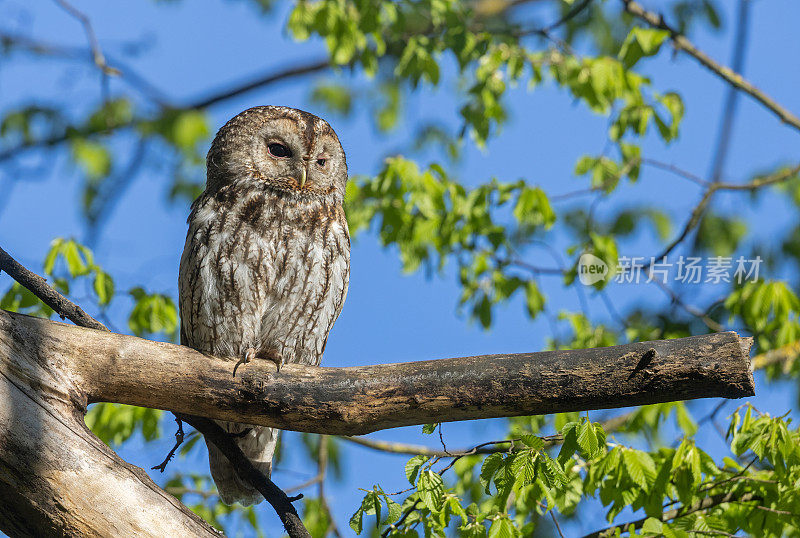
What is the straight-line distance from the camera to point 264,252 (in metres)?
2.81

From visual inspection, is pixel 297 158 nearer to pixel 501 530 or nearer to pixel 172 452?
pixel 172 452

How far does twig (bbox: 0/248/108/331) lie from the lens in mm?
2492

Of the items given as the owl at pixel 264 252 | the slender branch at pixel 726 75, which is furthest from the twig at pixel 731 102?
the owl at pixel 264 252

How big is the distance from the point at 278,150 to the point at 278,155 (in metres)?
0.02

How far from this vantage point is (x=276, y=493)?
253cm

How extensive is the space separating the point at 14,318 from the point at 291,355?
1.13 meters

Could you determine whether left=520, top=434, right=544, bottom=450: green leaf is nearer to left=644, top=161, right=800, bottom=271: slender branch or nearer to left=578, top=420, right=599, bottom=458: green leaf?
left=578, top=420, right=599, bottom=458: green leaf

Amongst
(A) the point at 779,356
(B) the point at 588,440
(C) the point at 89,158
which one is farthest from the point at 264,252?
(C) the point at 89,158

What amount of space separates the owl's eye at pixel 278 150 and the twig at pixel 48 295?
100 cm

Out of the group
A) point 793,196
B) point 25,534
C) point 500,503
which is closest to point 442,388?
point 500,503

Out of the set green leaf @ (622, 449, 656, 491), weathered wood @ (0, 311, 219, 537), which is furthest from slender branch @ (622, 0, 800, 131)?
weathered wood @ (0, 311, 219, 537)

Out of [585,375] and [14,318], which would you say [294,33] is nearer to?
[14,318]

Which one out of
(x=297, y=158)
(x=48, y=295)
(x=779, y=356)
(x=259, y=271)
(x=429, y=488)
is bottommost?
(x=429, y=488)

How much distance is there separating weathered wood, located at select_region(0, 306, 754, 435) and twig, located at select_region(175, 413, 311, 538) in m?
0.36
